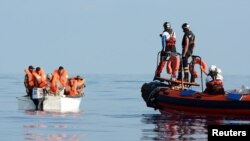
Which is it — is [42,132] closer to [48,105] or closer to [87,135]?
[87,135]

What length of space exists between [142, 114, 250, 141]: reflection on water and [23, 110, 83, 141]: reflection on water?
89.4 inches

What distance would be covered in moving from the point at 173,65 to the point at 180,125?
5050 mm

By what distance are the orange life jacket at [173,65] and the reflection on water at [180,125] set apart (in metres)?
1.66

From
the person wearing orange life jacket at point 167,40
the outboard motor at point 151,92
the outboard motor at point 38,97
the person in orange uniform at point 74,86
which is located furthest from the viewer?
the person in orange uniform at point 74,86

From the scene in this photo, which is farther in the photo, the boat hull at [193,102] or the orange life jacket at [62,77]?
the orange life jacket at [62,77]

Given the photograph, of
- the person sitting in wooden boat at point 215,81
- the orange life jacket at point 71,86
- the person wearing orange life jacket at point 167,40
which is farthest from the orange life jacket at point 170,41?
the orange life jacket at point 71,86

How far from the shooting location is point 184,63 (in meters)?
35.2

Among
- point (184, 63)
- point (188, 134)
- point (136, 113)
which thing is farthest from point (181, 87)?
point (188, 134)

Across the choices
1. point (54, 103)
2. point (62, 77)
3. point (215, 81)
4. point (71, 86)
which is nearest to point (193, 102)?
point (215, 81)

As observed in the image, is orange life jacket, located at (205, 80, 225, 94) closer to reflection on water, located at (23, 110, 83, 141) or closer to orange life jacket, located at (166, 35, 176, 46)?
orange life jacket, located at (166, 35, 176, 46)

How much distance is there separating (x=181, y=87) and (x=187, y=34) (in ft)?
6.83

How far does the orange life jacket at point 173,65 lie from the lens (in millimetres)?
35469

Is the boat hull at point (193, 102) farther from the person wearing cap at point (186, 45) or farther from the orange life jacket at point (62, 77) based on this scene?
the orange life jacket at point (62, 77)

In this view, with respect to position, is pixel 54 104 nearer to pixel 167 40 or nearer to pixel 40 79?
pixel 40 79
